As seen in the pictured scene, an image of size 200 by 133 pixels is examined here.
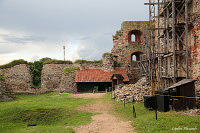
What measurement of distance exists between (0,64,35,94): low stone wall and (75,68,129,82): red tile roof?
7.66m

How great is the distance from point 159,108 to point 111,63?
17.4 meters

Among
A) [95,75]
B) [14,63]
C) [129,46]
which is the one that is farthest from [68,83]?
[129,46]

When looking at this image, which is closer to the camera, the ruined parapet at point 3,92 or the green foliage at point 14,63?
the ruined parapet at point 3,92

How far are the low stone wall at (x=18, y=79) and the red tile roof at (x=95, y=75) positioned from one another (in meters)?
7.66

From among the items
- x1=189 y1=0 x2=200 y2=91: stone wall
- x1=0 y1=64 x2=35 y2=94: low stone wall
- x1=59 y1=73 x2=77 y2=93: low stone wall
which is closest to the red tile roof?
x1=59 y1=73 x2=77 y2=93: low stone wall

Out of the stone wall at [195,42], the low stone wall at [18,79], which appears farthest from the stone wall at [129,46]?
the stone wall at [195,42]

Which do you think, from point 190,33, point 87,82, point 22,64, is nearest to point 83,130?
point 190,33

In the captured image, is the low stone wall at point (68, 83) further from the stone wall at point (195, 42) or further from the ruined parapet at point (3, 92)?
the stone wall at point (195, 42)

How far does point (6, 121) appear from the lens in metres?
12.1

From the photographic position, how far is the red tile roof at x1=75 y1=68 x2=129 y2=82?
25.9 meters

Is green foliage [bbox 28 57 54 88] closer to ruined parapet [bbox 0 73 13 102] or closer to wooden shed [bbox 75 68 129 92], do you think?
ruined parapet [bbox 0 73 13 102]

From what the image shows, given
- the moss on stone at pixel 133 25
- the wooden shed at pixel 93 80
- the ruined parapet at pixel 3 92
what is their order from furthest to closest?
the moss on stone at pixel 133 25
the wooden shed at pixel 93 80
the ruined parapet at pixel 3 92

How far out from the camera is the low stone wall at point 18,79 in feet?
85.0

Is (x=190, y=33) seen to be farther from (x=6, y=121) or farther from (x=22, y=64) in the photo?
(x=22, y=64)
